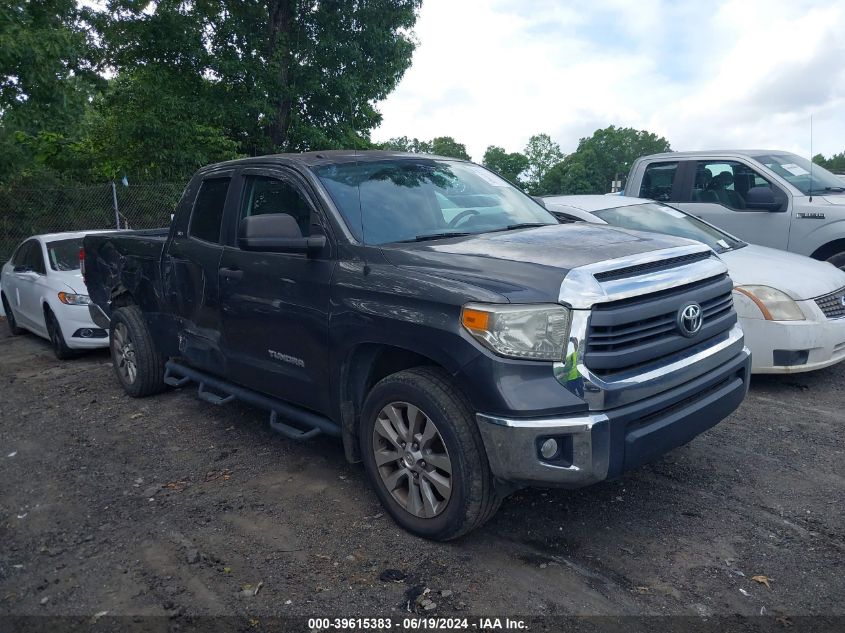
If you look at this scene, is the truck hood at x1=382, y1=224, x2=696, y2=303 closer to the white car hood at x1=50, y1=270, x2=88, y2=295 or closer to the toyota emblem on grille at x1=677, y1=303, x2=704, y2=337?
the toyota emblem on grille at x1=677, y1=303, x2=704, y2=337

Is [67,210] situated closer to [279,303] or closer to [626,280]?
[279,303]

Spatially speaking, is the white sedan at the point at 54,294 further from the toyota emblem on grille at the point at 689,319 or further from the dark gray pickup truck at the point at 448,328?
the toyota emblem on grille at the point at 689,319

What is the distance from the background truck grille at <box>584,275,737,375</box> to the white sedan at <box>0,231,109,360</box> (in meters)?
6.62

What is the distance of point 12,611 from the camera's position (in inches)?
124

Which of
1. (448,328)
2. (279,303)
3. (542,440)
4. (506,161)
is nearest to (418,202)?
(279,303)

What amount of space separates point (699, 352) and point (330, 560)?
6.89ft

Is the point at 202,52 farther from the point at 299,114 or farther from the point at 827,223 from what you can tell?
the point at 827,223

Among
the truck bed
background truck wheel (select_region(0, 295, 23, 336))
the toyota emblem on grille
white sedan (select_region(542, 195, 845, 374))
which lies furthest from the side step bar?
background truck wheel (select_region(0, 295, 23, 336))

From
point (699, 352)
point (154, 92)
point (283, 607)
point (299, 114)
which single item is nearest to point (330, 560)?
point (283, 607)

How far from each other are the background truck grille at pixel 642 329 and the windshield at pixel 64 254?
7.41 meters

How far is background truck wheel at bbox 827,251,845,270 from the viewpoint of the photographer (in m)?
7.87

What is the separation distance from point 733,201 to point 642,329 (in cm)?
611

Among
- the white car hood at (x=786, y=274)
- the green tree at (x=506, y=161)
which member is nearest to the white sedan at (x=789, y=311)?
the white car hood at (x=786, y=274)

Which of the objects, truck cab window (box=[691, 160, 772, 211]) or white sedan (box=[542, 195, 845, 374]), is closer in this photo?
white sedan (box=[542, 195, 845, 374])
